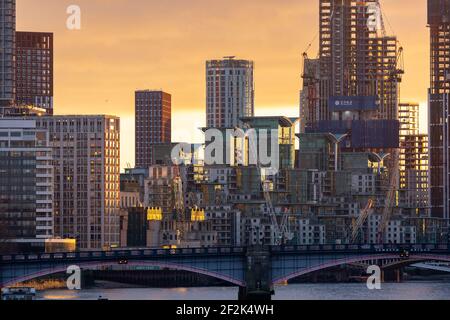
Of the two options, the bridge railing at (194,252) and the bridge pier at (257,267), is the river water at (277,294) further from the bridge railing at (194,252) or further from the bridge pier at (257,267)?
the bridge railing at (194,252)

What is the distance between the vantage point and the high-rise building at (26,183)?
174 m

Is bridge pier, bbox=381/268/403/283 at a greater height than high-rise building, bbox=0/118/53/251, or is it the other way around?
high-rise building, bbox=0/118/53/251

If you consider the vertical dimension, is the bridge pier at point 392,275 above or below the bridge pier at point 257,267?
below

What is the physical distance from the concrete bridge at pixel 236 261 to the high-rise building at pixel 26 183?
61.8m

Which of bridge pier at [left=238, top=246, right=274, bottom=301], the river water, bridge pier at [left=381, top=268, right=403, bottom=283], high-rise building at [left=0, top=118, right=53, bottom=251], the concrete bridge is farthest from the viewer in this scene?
high-rise building at [left=0, top=118, right=53, bottom=251]

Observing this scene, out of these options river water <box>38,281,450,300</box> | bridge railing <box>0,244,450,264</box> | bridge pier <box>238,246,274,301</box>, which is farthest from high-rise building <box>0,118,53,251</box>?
bridge pier <box>238,246,274,301</box>

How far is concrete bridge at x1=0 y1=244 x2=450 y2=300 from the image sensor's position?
101688mm

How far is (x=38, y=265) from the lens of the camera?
336 feet

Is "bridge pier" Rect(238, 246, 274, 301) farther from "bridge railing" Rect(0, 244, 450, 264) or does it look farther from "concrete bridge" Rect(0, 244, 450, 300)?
"bridge railing" Rect(0, 244, 450, 264)

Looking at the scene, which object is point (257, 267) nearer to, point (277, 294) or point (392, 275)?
point (277, 294)

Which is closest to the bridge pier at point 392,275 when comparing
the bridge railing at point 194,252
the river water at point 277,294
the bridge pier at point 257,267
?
the river water at point 277,294

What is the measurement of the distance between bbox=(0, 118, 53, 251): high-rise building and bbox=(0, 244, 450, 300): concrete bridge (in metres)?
61.8

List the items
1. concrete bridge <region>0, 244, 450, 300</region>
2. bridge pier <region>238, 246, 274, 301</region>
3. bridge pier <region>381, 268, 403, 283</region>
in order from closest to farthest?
concrete bridge <region>0, 244, 450, 300</region> → bridge pier <region>238, 246, 274, 301</region> → bridge pier <region>381, 268, 403, 283</region>
